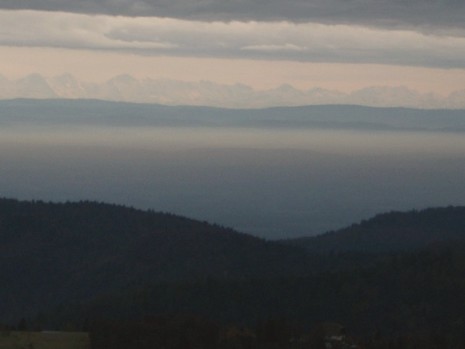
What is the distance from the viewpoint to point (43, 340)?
51250 mm

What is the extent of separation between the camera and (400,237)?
16012cm

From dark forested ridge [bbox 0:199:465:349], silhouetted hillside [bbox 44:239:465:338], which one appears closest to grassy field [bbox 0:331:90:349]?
dark forested ridge [bbox 0:199:465:349]

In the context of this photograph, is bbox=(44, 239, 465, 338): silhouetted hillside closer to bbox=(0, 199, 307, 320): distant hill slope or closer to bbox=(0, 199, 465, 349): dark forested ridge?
bbox=(0, 199, 465, 349): dark forested ridge

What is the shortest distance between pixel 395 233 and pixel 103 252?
3857 cm

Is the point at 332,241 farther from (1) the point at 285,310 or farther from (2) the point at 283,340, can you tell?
(2) the point at 283,340

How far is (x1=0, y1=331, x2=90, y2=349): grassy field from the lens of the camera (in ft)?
165

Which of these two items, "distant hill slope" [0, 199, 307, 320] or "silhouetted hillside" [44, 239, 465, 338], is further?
"distant hill slope" [0, 199, 307, 320]

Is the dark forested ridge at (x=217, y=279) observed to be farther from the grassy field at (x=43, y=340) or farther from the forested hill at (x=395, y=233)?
the grassy field at (x=43, y=340)

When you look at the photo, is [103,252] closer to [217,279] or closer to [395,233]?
[395,233]

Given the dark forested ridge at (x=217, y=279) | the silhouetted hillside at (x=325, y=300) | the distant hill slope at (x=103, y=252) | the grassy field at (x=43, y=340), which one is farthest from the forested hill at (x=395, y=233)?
the grassy field at (x=43, y=340)

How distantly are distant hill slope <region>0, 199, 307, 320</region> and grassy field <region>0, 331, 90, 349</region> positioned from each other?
66422 millimetres

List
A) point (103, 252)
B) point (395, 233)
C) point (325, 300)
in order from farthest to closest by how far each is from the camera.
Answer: point (395, 233) < point (103, 252) < point (325, 300)

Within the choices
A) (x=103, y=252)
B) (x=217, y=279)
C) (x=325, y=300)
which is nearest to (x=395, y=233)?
(x=103, y=252)

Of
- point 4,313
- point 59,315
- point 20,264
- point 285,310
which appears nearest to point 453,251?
point 285,310
